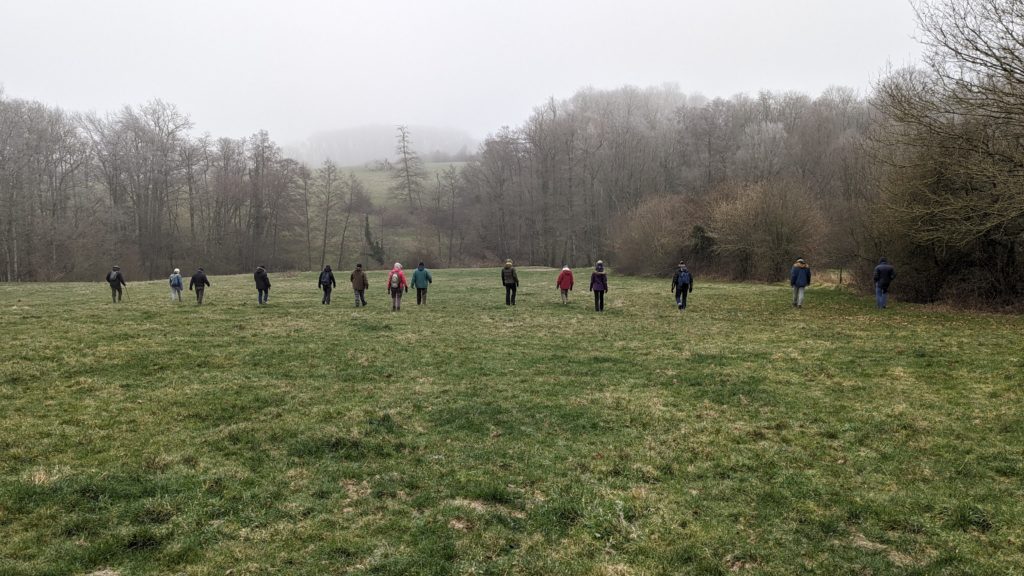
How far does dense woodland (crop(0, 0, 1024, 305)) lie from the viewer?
17.4 meters

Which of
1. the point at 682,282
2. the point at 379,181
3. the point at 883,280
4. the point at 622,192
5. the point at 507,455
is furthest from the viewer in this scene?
the point at 379,181

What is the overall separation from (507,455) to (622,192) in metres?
63.4

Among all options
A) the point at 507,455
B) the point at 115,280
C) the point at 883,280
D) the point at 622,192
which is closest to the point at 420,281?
the point at 115,280

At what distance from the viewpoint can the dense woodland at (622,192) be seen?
17.4 metres

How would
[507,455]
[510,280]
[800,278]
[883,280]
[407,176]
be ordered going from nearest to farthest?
[507,455] → [883,280] → [800,278] → [510,280] → [407,176]

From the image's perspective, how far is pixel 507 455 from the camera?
6.53m

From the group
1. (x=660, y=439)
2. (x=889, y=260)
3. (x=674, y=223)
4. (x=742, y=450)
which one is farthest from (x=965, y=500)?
(x=674, y=223)

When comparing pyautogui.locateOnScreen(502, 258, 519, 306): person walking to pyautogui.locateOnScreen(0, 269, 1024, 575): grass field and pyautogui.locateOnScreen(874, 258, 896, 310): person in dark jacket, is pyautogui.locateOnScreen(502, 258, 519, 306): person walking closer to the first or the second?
pyautogui.locateOnScreen(0, 269, 1024, 575): grass field

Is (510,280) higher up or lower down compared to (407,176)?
lower down

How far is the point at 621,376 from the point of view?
1039 cm

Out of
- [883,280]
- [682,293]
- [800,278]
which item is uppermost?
[800,278]

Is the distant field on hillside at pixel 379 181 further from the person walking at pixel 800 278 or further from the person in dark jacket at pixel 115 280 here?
the person walking at pixel 800 278

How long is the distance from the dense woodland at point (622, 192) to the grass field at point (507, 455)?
320 inches

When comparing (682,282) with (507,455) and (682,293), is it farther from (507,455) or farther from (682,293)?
(507,455)
